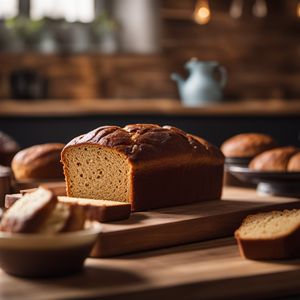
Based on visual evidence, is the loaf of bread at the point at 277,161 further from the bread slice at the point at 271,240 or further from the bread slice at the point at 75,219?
the bread slice at the point at 75,219

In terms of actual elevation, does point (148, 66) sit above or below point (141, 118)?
above

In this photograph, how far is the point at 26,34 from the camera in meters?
5.32

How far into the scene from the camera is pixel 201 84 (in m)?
4.89

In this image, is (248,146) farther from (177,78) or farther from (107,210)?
(177,78)

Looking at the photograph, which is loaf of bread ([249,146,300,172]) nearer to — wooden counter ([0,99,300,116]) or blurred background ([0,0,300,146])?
blurred background ([0,0,300,146])

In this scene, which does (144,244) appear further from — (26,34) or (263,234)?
(26,34)

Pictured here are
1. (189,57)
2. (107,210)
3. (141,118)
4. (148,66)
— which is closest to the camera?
(107,210)

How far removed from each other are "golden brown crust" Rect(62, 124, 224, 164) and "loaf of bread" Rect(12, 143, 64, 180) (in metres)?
0.53

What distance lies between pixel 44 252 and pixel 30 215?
0.06 metres

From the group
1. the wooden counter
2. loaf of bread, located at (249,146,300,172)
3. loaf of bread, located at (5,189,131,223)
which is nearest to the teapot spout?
the wooden counter

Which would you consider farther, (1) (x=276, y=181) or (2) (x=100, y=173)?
(1) (x=276, y=181)

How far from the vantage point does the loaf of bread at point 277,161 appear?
2244 mm

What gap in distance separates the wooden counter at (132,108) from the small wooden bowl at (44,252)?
151 inches

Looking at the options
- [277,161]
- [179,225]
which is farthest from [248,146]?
[179,225]
